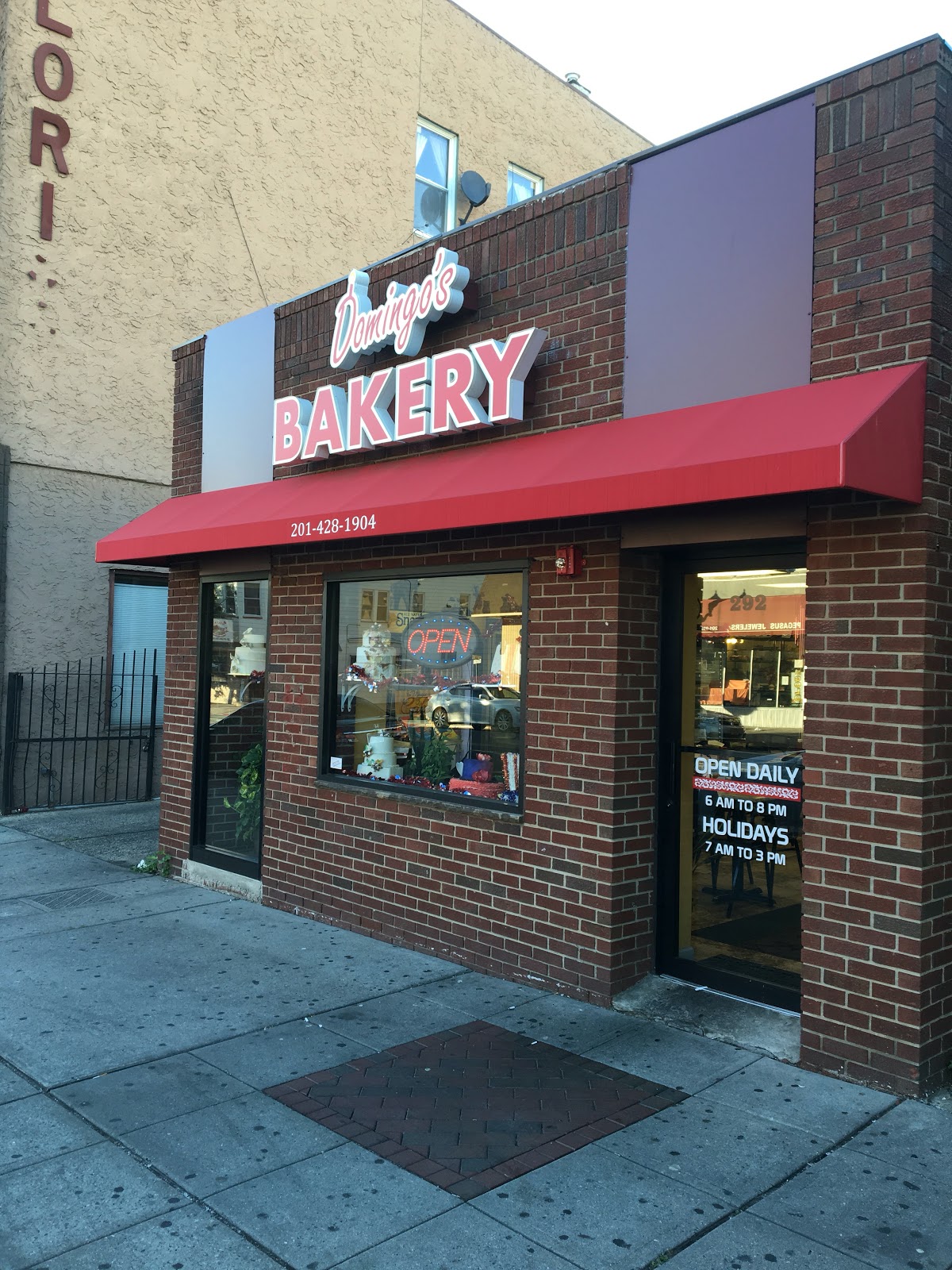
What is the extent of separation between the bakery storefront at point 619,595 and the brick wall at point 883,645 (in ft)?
0.06

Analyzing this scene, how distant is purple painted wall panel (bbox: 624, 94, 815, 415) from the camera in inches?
195

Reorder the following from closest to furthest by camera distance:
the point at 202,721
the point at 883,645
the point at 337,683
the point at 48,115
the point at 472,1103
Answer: the point at 472,1103, the point at 883,645, the point at 337,683, the point at 202,721, the point at 48,115

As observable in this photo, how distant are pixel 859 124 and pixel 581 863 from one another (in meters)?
3.88

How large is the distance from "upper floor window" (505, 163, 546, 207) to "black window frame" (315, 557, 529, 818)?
1089 cm

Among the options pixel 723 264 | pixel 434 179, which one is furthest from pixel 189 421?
pixel 434 179

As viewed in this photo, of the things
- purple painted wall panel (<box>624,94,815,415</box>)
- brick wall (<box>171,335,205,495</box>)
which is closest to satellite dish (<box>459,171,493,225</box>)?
brick wall (<box>171,335,205,495</box>)

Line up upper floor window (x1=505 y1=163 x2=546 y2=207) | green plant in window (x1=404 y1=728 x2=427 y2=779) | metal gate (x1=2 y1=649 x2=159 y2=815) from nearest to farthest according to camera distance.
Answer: green plant in window (x1=404 y1=728 x2=427 y2=779) < metal gate (x1=2 y1=649 x2=159 y2=815) < upper floor window (x1=505 y1=163 x2=546 y2=207)

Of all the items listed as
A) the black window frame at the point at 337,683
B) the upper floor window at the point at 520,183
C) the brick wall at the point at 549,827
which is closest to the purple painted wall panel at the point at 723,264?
the brick wall at the point at 549,827

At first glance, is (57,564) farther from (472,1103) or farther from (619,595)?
(472,1103)

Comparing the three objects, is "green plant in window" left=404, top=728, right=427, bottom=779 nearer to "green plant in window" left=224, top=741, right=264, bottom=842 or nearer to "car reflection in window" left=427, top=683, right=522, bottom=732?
"car reflection in window" left=427, top=683, right=522, bottom=732

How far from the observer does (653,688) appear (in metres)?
5.86

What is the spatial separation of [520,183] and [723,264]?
12724mm

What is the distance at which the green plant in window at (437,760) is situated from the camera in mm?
6888

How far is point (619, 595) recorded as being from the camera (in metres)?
5.64
